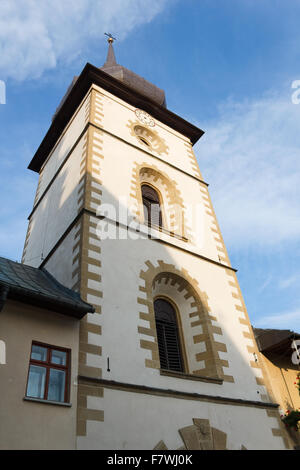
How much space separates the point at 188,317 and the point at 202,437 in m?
3.37

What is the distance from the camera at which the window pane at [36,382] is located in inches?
261

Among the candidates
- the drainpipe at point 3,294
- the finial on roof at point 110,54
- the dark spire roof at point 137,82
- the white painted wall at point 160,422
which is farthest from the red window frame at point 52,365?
the finial on roof at point 110,54

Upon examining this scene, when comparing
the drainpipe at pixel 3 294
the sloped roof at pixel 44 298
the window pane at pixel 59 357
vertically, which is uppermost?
the sloped roof at pixel 44 298

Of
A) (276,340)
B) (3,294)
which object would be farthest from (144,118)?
(3,294)

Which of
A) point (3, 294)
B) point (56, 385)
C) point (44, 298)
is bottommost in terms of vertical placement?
point (56, 385)

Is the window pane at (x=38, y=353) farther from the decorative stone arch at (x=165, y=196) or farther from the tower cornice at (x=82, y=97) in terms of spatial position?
the tower cornice at (x=82, y=97)

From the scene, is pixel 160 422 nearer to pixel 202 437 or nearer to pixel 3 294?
pixel 202 437

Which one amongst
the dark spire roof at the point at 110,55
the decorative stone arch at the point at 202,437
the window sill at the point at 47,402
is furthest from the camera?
the dark spire roof at the point at 110,55

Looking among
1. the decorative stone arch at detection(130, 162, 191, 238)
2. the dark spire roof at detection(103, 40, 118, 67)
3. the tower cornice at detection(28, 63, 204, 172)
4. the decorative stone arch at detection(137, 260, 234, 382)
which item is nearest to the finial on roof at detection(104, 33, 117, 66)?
the dark spire roof at detection(103, 40, 118, 67)

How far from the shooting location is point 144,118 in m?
16.9

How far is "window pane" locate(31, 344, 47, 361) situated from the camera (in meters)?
7.01

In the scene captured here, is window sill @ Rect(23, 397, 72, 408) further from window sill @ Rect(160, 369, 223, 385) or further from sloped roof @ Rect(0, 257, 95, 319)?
window sill @ Rect(160, 369, 223, 385)

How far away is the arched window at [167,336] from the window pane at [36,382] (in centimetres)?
351

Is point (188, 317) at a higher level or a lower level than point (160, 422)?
higher
